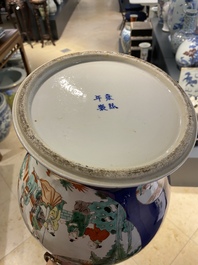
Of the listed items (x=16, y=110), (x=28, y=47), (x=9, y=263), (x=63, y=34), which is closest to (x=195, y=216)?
(x=9, y=263)

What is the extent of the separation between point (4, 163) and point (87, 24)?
10.9 ft

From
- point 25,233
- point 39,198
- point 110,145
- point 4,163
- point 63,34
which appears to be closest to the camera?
point 110,145

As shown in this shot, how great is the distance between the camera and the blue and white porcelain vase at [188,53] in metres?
1.62

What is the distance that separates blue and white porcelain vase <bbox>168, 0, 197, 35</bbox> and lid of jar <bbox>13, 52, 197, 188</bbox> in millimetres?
1397

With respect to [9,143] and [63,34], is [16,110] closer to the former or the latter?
[9,143]

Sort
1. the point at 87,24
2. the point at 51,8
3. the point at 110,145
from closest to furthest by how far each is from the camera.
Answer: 1. the point at 110,145
2. the point at 51,8
3. the point at 87,24

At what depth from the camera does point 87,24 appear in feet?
13.9

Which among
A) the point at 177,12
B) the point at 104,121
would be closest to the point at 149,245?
the point at 104,121

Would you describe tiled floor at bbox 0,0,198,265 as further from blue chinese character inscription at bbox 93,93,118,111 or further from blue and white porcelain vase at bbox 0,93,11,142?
blue chinese character inscription at bbox 93,93,118,111

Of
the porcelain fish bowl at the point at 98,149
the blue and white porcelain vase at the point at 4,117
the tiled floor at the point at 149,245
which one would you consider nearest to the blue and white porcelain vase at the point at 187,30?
the tiled floor at the point at 149,245

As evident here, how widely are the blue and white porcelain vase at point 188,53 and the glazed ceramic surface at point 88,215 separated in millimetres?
1241

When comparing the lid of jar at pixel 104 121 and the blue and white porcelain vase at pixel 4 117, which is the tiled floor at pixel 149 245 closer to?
the blue and white porcelain vase at pixel 4 117

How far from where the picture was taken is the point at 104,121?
1.82 ft

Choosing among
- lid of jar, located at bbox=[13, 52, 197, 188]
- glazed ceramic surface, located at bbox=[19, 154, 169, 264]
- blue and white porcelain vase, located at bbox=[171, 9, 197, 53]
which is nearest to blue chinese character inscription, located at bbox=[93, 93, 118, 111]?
lid of jar, located at bbox=[13, 52, 197, 188]
